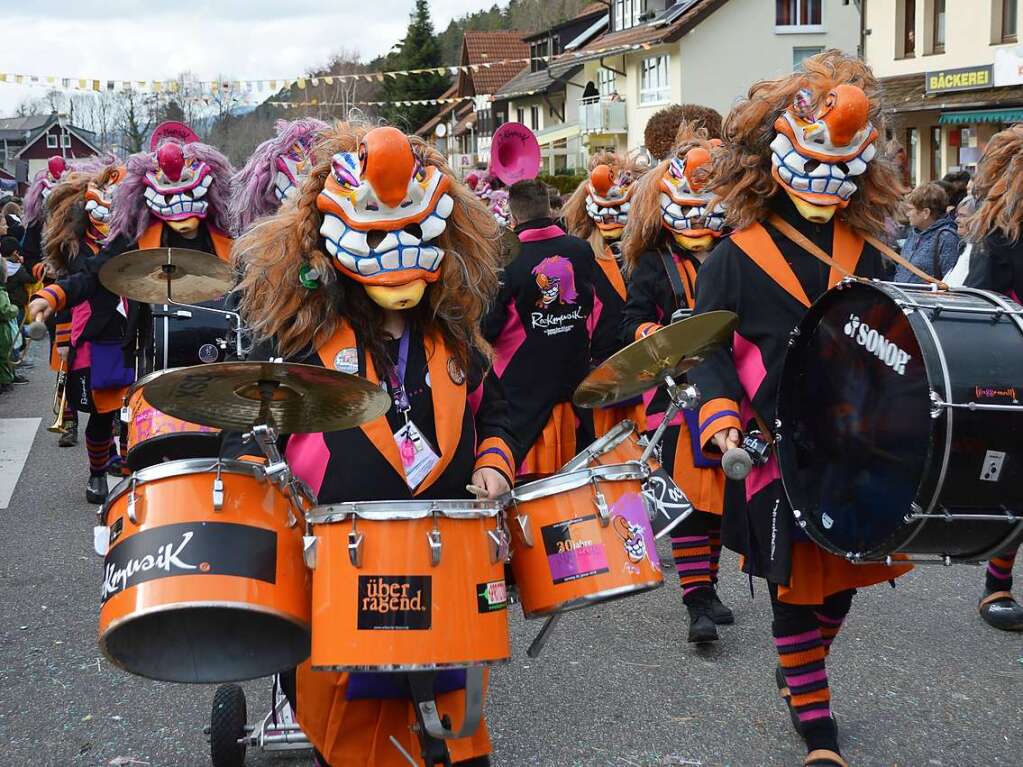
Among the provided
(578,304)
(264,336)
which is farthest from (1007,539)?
(578,304)

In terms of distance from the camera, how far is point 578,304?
5.86 metres

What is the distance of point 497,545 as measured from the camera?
2.75 meters

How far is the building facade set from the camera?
882 inches

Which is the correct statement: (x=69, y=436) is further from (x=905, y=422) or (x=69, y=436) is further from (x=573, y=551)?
(x=905, y=422)

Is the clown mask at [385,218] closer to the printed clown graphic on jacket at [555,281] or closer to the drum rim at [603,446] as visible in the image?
the drum rim at [603,446]

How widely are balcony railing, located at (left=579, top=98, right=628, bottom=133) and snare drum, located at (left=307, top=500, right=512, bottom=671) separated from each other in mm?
39637

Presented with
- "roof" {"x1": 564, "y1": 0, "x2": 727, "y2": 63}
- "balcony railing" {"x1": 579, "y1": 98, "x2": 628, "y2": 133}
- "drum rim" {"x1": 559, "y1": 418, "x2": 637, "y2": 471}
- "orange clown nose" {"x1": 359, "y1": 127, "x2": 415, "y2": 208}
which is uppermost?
"roof" {"x1": 564, "y1": 0, "x2": 727, "y2": 63}

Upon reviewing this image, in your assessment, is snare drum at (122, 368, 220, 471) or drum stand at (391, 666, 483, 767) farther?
snare drum at (122, 368, 220, 471)

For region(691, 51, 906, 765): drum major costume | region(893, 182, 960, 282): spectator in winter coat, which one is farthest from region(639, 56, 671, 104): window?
region(691, 51, 906, 765): drum major costume

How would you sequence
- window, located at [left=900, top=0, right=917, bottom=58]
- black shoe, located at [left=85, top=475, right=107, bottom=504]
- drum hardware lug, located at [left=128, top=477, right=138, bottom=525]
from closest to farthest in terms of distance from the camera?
drum hardware lug, located at [left=128, top=477, right=138, bottom=525] < black shoe, located at [left=85, top=475, right=107, bottom=504] < window, located at [left=900, top=0, right=917, bottom=58]

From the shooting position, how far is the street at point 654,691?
4145 mm

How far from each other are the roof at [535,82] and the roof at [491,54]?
3121 millimetres

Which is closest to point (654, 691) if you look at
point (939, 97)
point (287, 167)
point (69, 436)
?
point (287, 167)

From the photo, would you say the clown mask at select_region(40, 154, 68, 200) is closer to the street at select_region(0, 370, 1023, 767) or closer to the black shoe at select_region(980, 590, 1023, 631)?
the street at select_region(0, 370, 1023, 767)
